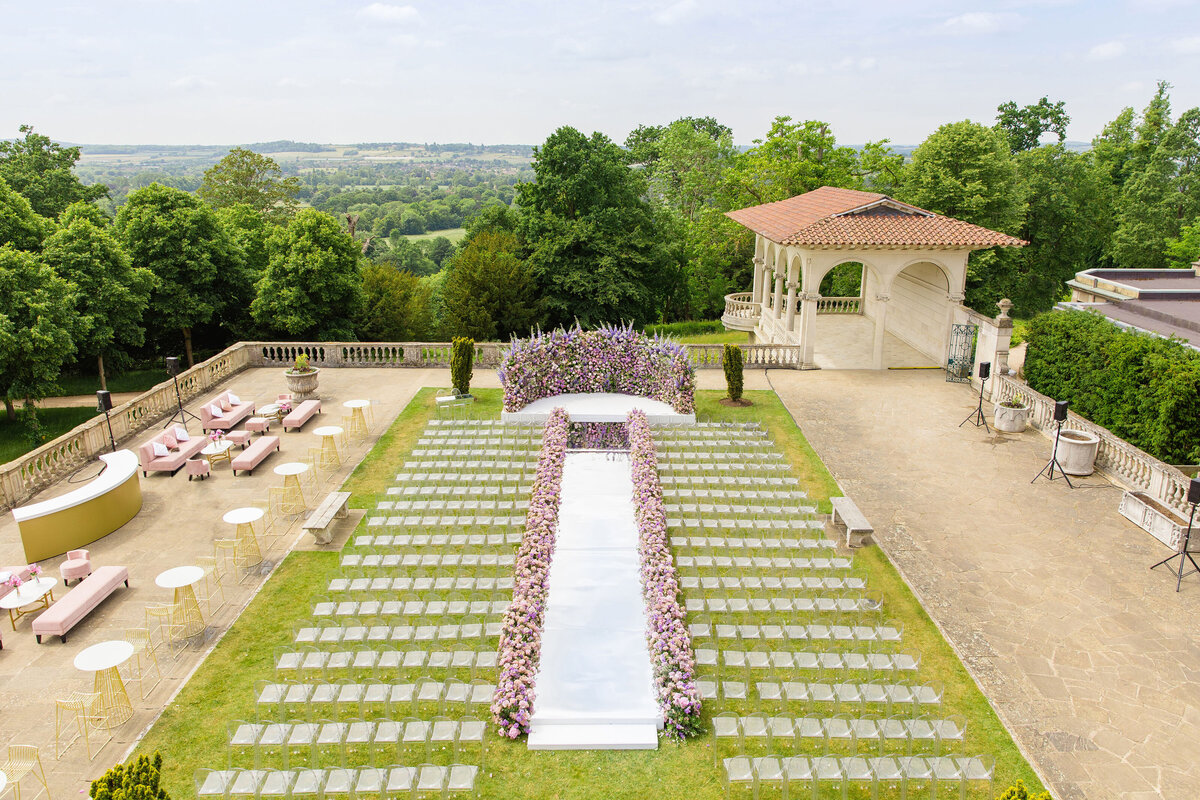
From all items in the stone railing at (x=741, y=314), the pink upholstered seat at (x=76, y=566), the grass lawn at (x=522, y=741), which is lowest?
the grass lawn at (x=522, y=741)

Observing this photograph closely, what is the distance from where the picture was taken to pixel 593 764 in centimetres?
1045

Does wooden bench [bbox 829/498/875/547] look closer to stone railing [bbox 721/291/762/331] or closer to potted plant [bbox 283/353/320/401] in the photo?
potted plant [bbox 283/353/320/401]

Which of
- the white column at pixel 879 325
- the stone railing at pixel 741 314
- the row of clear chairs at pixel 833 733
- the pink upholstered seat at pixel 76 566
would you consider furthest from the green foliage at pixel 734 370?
the pink upholstered seat at pixel 76 566

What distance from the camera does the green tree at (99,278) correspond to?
27.8 metres

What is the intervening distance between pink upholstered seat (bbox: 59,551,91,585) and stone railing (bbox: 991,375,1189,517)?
2206cm

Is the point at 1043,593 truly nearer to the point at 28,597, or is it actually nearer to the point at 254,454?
the point at 28,597

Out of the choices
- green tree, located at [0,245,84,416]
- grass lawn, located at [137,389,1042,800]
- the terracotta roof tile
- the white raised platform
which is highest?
the terracotta roof tile

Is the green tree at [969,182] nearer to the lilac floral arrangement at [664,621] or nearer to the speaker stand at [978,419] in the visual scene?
the speaker stand at [978,419]

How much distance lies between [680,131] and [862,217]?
4130 centimetres

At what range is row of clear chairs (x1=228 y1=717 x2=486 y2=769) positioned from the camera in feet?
33.2

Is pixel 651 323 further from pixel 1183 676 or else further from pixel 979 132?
pixel 1183 676

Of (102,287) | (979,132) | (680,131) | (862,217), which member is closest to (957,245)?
(862,217)

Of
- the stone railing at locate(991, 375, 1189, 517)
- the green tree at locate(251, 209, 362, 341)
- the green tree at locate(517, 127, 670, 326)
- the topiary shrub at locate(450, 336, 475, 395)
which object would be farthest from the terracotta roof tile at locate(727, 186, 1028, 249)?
the green tree at locate(251, 209, 362, 341)

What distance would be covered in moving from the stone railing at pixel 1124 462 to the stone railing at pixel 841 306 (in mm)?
13616
